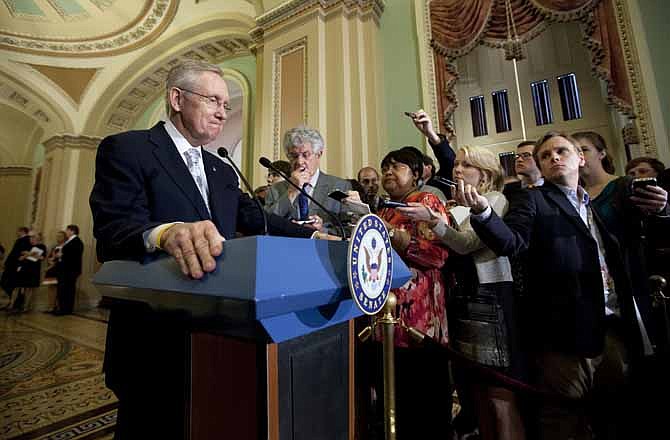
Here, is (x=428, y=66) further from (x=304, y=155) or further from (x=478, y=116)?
(x=478, y=116)

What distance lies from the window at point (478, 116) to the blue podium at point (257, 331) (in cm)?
643

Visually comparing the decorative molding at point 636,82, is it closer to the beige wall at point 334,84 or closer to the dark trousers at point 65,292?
the beige wall at point 334,84

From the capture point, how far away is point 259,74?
399 centimetres

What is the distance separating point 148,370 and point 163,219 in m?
0.28

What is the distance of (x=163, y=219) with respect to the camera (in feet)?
2.22

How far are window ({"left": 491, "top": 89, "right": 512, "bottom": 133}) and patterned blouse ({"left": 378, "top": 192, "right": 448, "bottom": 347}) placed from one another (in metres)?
5.61

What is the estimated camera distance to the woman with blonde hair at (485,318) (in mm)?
1049

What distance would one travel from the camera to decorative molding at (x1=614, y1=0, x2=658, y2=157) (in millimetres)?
2250

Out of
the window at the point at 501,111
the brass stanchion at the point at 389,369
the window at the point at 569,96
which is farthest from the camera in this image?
the window at the point at 501,111

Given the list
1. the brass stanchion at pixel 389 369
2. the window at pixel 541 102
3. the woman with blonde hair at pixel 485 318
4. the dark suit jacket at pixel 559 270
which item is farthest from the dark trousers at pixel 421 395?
the window at pixel 541 102

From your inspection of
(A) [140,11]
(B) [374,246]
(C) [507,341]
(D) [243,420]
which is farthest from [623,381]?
(A) [140,11]

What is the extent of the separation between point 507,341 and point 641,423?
1.31 feet

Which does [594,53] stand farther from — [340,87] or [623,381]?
A: [623,381]

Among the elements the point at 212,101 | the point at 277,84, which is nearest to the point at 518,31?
the point at 277,84
